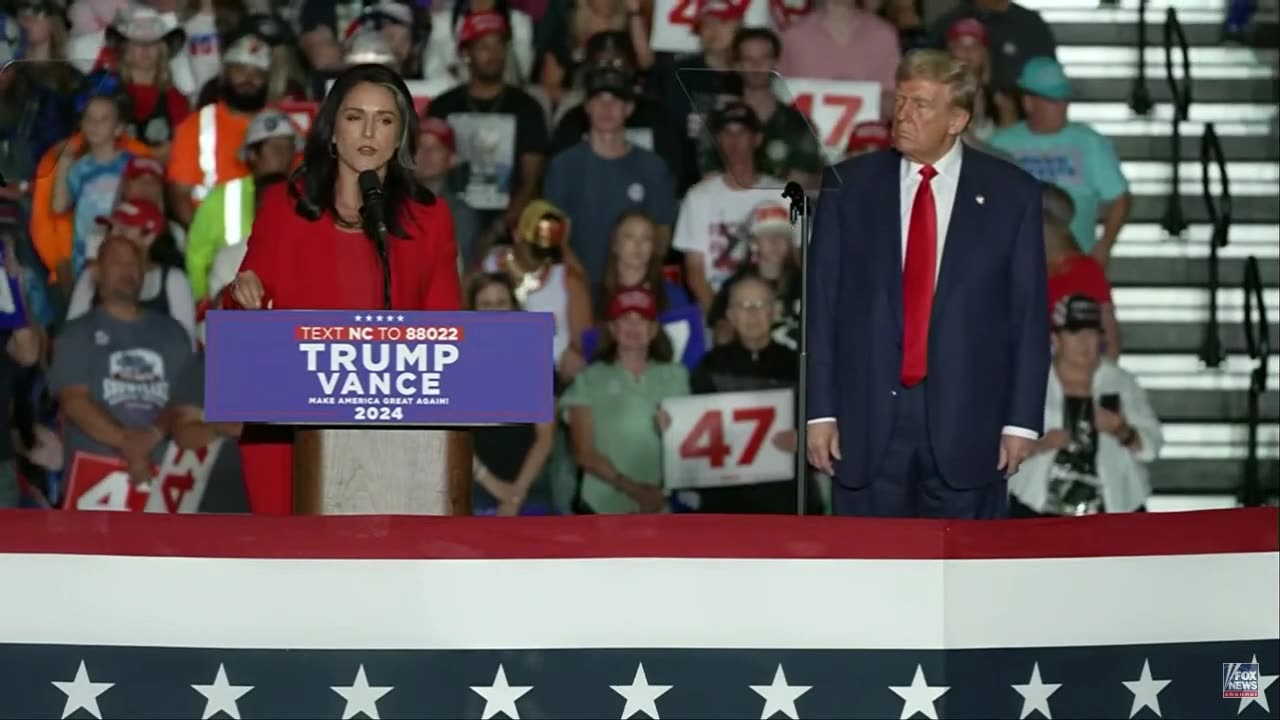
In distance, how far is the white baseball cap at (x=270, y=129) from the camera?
9.67m

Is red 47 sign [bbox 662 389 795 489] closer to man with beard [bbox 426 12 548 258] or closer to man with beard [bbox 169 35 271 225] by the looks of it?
man with beard [bbox 426 12 548 258]

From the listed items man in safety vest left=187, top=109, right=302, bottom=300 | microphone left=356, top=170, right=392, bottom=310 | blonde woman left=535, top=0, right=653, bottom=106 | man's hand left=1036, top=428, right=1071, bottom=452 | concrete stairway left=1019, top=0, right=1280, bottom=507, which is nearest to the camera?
microphone left=356, top=170, right=392, bottom=310

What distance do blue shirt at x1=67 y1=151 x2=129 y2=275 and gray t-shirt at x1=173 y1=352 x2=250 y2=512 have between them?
805mm

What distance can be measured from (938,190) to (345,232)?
1.48m

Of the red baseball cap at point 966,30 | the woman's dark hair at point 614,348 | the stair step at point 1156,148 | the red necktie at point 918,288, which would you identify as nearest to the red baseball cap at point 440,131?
the woman's dark hair at point 614,348

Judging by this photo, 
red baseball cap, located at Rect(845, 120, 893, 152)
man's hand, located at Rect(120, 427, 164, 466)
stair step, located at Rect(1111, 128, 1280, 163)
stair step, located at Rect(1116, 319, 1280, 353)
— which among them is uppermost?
stair step, located at Rect(1111, 128, 1280, 163)

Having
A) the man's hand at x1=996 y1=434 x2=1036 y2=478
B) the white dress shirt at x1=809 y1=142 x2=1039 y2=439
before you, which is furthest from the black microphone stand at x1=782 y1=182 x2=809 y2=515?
the man's hand at x1=996 y1=434 x2=1036 y2=478

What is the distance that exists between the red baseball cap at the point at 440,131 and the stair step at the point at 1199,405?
2960 millimetres

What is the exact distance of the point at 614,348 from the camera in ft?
30.6

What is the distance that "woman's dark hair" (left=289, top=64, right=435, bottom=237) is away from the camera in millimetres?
6297

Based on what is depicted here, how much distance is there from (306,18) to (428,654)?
5.62 metres

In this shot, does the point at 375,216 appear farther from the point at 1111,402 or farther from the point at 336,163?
the point at 1111,402

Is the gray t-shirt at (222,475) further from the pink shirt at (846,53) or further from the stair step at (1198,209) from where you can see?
the stair step at (1198,209)

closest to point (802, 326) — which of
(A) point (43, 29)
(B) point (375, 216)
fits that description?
(B) point (375, 216)
